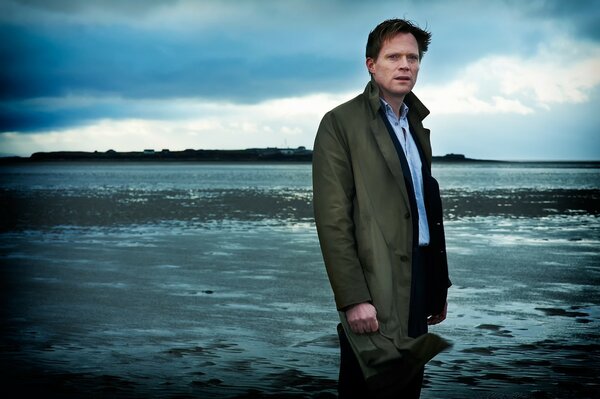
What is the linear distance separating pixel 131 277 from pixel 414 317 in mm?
8158

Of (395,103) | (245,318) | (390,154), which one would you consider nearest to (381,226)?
(390,154)

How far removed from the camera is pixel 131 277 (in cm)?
1058

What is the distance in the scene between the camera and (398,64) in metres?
2.98

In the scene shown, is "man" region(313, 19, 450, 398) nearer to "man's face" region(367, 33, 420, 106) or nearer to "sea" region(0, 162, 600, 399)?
"man's face" region(367, 33, 420, 106)

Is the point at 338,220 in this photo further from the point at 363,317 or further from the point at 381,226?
the point at 363,317

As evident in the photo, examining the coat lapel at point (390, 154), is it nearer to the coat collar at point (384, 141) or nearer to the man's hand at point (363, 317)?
the coat collar at point (384, 141)

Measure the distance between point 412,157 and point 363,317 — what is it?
2.32ft

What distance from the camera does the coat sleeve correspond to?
279 centimetres

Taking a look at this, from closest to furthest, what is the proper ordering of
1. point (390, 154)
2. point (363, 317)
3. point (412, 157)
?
point (363, 317) < point (390, 154) < point (412, 157)

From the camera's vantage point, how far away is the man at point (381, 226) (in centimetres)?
281

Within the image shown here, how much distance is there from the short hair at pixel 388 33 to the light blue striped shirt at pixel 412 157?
21cm

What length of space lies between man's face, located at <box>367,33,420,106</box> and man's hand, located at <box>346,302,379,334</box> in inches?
34.8

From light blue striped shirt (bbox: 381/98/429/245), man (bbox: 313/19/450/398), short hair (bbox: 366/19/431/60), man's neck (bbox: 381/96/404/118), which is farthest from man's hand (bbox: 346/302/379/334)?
short hair (bbox: 366/19/431/60)

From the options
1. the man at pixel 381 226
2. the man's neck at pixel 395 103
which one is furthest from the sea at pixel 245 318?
the man's neck at pixel 395 103
